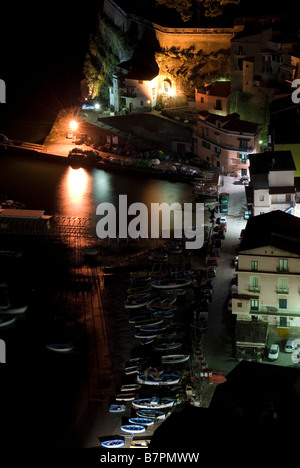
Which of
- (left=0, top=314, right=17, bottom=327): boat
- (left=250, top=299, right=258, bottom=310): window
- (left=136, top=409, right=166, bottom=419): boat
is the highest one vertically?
(left=250, top=299, right=258, bottom=310): window

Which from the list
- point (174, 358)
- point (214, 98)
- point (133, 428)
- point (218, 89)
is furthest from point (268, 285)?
point (218, 89)

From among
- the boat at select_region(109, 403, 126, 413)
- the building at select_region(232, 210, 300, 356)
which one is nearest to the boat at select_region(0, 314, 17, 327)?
the boat at select_region(109, 403, 126, 413)

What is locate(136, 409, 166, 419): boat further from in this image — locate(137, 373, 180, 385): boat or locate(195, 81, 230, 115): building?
locate(195, 81, 230, 115): building

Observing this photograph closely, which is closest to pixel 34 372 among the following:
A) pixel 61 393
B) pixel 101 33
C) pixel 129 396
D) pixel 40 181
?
pixel 61 393

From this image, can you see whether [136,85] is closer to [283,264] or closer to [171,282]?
[171,282]

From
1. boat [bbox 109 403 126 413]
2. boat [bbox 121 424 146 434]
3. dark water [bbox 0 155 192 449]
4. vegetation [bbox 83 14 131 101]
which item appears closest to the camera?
boat [bbox 121 424 146 434]

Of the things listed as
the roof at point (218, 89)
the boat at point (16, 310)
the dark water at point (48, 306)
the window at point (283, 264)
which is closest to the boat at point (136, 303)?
the dark water at point (48, 306)
